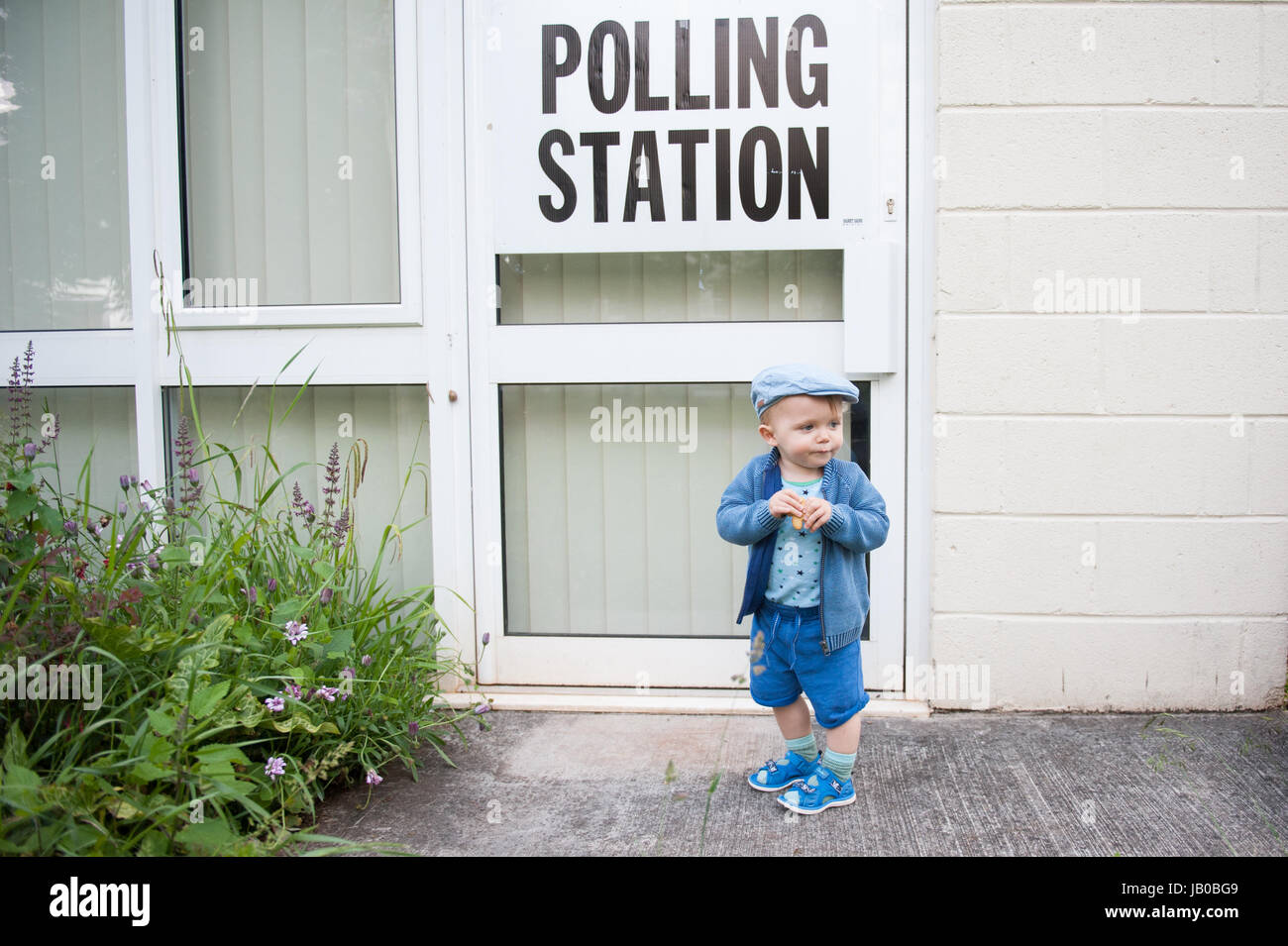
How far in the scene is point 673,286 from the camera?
9.78ft

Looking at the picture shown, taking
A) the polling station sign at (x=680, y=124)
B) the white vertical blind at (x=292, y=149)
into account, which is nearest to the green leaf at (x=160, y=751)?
the white vertical blind at (x=292, y=149)


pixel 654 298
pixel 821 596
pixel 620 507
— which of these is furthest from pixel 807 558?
pixel 654 298

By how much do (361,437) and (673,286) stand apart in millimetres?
1218

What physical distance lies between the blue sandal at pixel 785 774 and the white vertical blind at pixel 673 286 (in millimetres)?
1406

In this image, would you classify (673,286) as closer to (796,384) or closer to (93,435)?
(796,384)

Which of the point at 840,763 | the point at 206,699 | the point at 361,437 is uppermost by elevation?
the point at 361,437

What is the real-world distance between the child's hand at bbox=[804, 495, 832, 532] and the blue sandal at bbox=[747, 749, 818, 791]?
2.19 feet

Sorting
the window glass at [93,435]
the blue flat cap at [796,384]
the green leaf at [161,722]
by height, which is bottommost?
the green leaf at [161,722]

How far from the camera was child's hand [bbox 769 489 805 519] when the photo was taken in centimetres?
207

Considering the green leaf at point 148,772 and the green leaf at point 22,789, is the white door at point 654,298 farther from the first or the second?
the green leaf at point 22,789

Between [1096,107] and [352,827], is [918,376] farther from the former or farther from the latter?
[352,827]

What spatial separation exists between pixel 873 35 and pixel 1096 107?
2.36 feet

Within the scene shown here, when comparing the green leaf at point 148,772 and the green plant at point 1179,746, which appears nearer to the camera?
the green leaf at point 148,772

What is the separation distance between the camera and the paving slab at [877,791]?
81.6 inches
